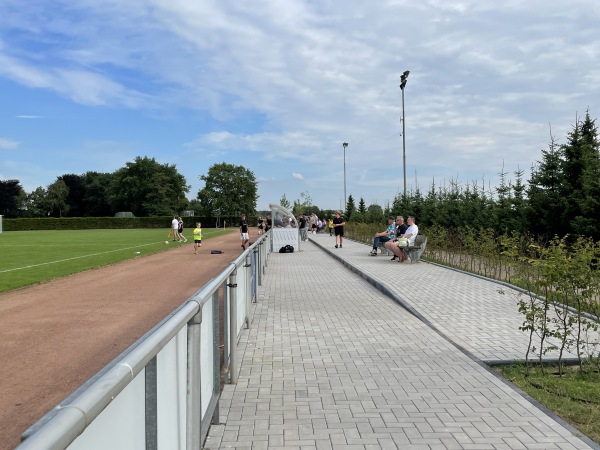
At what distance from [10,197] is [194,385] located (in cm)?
11046

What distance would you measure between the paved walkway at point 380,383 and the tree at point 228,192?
8686cm

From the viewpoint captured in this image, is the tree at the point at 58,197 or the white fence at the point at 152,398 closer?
the white fence at the point at 152,398

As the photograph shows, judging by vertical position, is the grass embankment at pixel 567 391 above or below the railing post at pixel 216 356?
below

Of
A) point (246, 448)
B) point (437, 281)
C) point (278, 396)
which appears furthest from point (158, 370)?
point (437, 281)

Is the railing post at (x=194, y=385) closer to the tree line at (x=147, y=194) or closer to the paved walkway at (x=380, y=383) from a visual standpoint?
the paved walkway at (x=380, y=383)

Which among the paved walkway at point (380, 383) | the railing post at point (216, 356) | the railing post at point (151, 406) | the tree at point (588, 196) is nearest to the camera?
the railing post at point (151, 406)

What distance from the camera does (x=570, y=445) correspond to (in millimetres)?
3627

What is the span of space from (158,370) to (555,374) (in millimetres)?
4697

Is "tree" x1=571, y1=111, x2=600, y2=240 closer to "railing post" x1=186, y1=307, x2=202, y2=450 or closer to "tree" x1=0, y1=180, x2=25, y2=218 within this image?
"railing post" x1=186, y1=307, x2=202, y2=450

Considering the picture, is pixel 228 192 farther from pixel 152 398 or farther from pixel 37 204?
pixel 152 398

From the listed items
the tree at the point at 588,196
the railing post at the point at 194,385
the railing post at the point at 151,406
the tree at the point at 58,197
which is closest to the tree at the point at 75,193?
the tree at the point at 58,197

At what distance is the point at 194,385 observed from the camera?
2994 mm

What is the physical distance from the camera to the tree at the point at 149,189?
328 feet

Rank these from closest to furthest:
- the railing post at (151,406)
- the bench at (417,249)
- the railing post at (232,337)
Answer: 1. the railing post at (151,406)
2. the railing post at (232,337)
3. the bench at (417,249)
